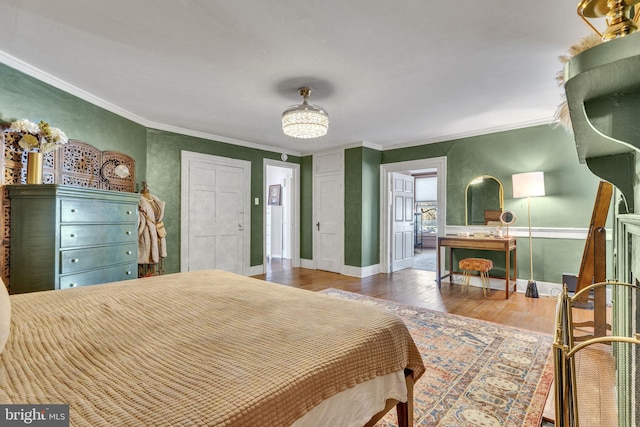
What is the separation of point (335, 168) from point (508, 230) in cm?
303

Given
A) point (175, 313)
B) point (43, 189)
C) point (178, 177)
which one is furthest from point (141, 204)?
point (175, 313)

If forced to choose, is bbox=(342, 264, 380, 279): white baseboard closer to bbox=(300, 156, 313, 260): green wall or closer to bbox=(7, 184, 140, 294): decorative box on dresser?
bbox=(300, 156, 313, 260): green wall

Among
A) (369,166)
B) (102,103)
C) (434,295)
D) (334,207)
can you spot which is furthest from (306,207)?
(102,103)

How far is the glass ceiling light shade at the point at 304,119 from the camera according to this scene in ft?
9.65

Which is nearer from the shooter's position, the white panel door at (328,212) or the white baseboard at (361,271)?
the white baseboard at (361,271)

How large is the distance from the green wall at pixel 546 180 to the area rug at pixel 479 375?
6.06 feet

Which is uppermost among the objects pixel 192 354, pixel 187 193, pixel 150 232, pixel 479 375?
pixel 187 193

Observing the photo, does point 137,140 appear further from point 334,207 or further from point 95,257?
point 334,207

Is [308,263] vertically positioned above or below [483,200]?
below

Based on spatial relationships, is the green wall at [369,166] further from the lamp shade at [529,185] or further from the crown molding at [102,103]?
the lamp shade at [529,185]

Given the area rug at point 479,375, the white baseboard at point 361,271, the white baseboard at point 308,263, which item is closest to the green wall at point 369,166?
the white baseboard at point 361,271

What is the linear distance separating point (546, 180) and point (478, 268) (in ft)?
4.88

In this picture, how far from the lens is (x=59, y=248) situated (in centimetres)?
243

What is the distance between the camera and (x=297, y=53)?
7.85ft
